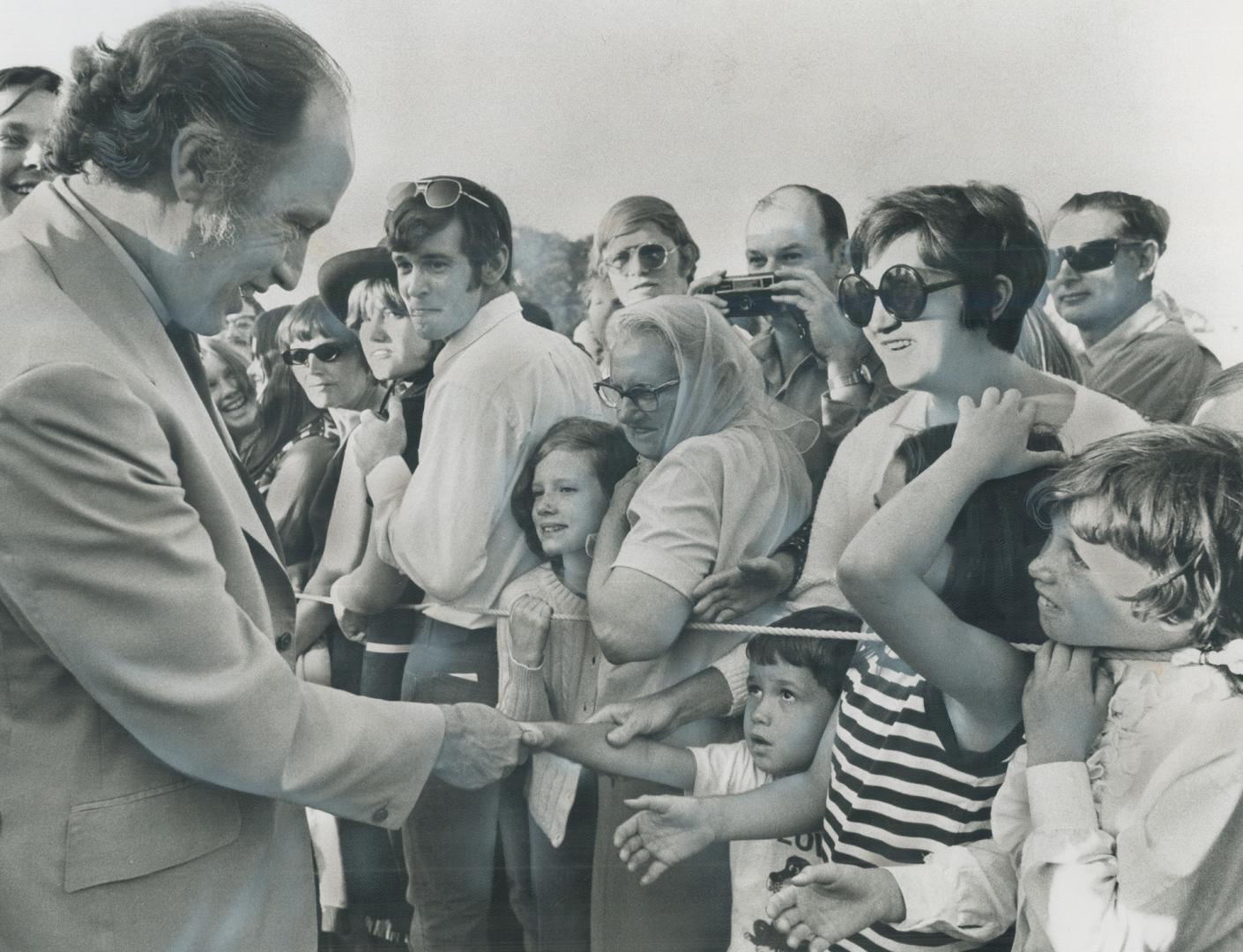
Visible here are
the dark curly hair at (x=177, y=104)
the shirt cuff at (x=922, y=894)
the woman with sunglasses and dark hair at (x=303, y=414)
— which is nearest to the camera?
A: the dark curly hair at (x=177, y=104)

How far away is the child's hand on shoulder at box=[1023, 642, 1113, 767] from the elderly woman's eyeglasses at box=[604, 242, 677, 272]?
1.05m

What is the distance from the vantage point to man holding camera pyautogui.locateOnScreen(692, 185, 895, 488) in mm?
2367

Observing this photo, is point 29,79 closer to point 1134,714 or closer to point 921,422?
point 921,422

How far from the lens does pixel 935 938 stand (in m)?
2.36

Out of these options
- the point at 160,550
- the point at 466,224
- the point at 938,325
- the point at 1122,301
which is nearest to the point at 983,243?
the point at 938,325

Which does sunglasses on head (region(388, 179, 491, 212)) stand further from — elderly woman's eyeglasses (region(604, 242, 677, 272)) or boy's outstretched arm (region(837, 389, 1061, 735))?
boy's outstretched arm (region(837, 389, 1061, 735))

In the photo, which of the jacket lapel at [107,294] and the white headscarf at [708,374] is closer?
the jacket lapel at [107,294]

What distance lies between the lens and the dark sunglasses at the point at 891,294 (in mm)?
2301

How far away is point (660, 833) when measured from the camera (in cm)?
254

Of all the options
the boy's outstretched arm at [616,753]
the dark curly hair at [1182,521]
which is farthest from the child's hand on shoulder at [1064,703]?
the boy's outstretched arm at [616,753]

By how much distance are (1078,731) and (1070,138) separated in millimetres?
1096

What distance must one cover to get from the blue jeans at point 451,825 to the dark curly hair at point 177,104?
3.50ft

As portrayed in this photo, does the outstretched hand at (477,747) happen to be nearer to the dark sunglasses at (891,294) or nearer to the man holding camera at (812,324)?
the man holding camera at (812,324)

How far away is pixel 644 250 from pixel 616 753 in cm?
105
